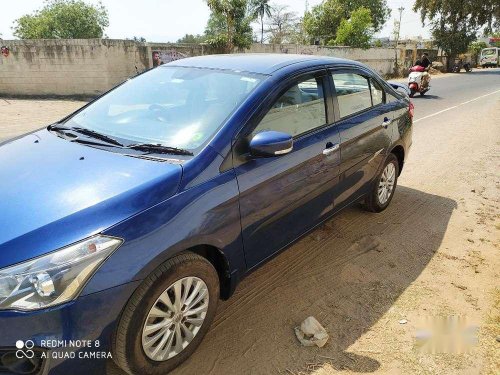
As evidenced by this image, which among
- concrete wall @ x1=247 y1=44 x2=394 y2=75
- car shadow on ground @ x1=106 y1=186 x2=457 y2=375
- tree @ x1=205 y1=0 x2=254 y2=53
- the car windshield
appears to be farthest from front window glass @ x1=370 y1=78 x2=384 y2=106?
concrete wall @ x1=247 y1=44 x2=394 y2=75

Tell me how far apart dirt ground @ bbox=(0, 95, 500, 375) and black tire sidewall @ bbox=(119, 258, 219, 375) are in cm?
14

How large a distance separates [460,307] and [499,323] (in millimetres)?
261

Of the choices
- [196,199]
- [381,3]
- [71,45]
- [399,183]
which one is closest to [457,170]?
[399,183]

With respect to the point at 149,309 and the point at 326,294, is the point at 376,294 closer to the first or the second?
the point at 326,294

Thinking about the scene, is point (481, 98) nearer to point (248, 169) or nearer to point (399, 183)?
point (399, 183)

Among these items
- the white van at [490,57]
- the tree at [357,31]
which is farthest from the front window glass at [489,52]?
the tree at [357,31]

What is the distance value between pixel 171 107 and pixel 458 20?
1649 inches

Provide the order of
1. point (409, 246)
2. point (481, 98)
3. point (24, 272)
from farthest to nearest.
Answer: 1. point (481, 98)
2. point (409, 246)
3. point (24, 272)

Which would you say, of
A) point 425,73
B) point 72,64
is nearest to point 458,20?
point 425,73

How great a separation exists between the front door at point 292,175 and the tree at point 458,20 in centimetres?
3885

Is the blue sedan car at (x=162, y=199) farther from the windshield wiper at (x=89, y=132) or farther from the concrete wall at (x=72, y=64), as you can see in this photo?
the concrete wall at (x=72, y=64)

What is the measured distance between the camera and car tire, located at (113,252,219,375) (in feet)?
6.42

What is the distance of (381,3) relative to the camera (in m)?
50.9

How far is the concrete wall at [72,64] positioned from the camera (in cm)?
1650
